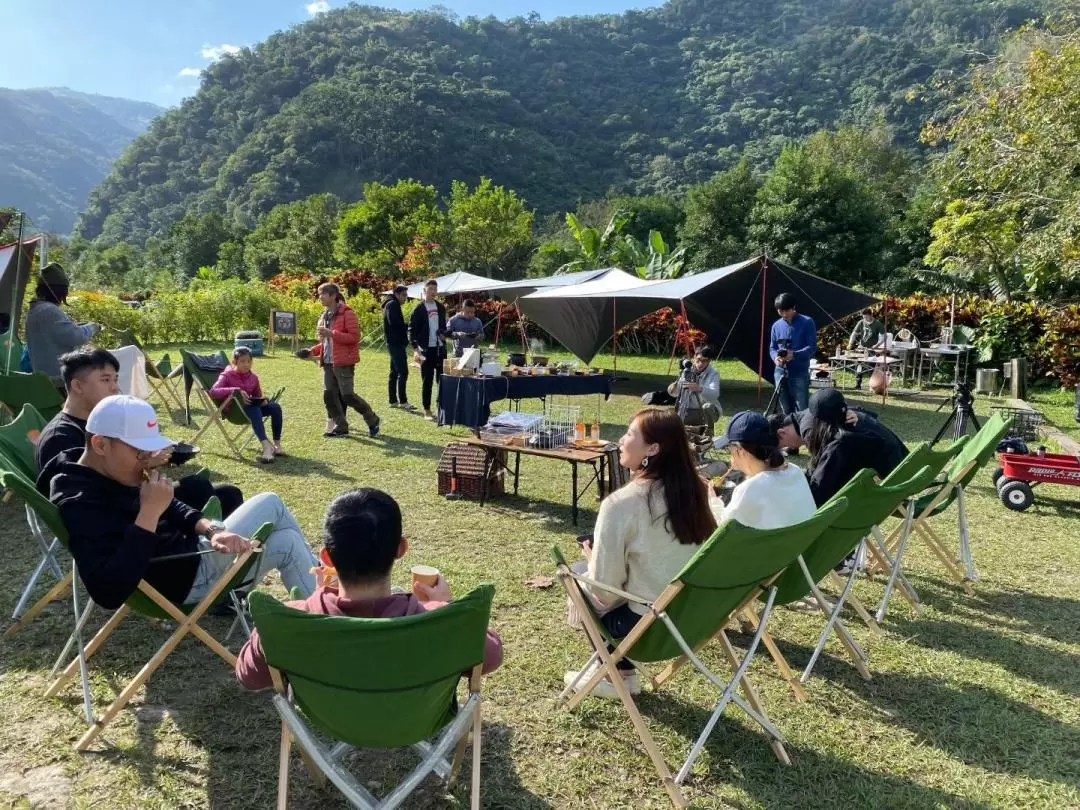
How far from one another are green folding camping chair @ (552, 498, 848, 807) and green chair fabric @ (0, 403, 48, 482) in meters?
2.86

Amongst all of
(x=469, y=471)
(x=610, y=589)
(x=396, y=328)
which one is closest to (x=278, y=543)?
(x=610, y=589)

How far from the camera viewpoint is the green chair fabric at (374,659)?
184 cm

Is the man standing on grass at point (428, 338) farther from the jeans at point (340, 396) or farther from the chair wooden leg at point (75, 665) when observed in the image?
the chair wooden leg at point (75, 665)

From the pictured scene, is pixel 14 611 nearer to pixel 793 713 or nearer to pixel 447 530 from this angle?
pixel 447 530

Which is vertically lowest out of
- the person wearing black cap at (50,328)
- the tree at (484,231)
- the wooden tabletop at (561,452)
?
the wooden tabletop at (561,452)

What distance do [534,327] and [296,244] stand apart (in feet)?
85.5

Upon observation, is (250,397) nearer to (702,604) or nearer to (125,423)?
(125,423)

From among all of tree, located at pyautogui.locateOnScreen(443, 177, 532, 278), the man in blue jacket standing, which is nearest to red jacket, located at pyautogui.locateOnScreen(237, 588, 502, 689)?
the man in blue jacket standing

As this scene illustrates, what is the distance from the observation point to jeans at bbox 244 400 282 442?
24.1 feet

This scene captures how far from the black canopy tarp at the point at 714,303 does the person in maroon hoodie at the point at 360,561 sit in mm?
8548

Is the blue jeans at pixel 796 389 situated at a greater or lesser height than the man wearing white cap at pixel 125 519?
→ greater

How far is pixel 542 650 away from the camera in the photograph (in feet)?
12.0

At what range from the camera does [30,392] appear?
5691mm

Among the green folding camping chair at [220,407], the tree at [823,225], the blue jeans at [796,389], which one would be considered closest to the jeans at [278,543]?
the green folding camping chair at [220,407]
